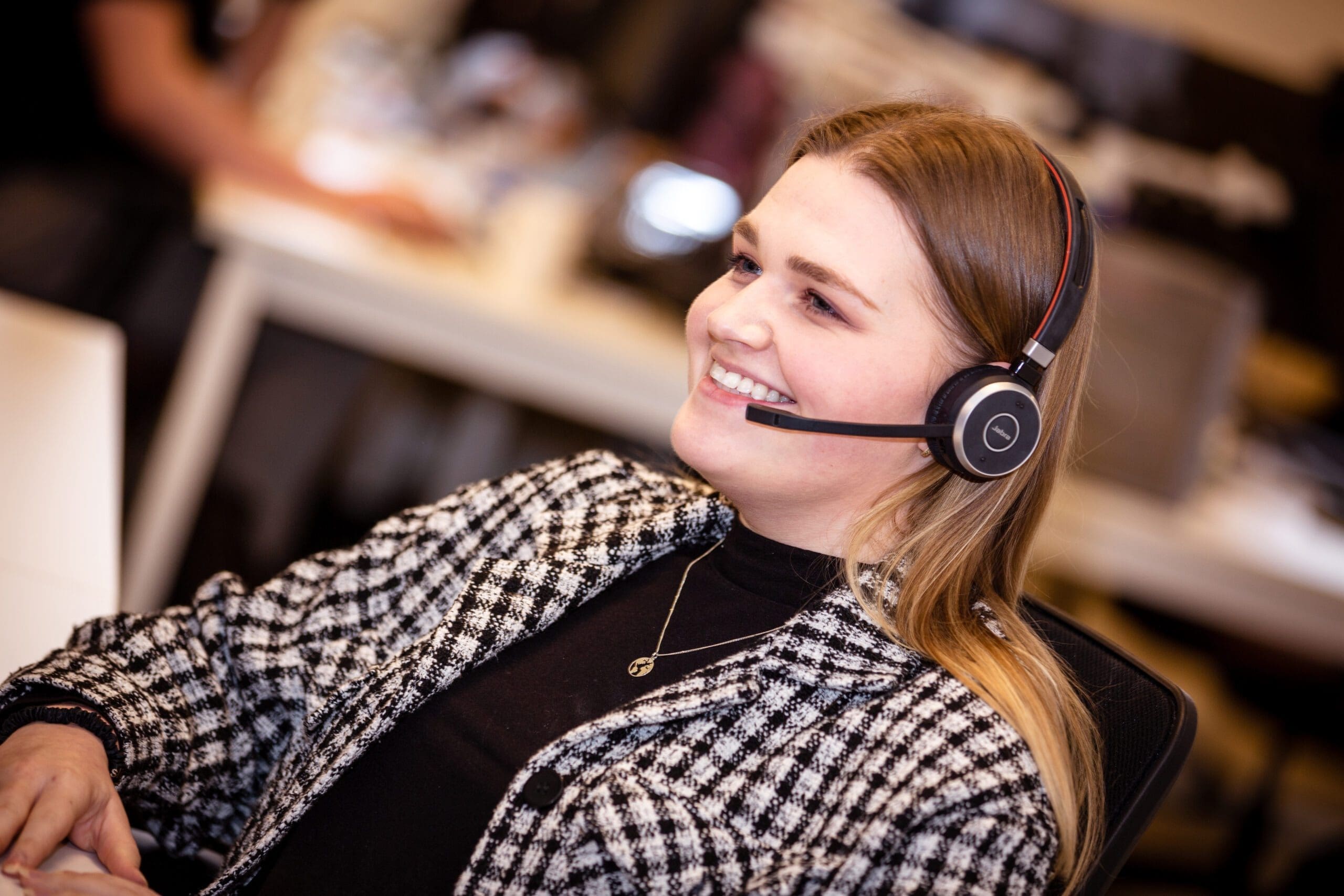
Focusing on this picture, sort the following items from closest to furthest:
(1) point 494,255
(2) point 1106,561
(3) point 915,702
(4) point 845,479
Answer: (3) point 915,702 → (4) point 845,479 → (2) point 1106,561 → (1) point 494,255

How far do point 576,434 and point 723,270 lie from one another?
0.46m

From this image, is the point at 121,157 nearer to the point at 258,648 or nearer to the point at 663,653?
the point at 258,648

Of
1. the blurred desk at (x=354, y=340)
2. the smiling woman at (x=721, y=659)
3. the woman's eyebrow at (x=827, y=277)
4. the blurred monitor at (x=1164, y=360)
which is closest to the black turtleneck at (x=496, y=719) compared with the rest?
the smiling woman at (x=721, y=659)

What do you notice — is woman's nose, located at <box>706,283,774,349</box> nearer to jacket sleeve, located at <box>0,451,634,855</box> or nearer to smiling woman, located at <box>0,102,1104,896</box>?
smiling woman, located at <box>0,102,1104,896</box>

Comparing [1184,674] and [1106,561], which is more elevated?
[1106,561]

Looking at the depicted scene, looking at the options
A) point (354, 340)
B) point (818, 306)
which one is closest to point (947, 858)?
point (818, 306)

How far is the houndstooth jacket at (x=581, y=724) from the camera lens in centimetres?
78

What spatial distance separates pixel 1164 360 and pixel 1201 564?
0.42 m

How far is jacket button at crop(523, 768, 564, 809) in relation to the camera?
833 millimetres

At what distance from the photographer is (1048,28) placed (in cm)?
319

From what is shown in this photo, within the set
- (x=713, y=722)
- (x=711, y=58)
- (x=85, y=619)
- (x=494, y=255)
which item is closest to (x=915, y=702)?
(x=713, y=722)

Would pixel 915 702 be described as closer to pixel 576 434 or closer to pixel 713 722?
pixel 713 722

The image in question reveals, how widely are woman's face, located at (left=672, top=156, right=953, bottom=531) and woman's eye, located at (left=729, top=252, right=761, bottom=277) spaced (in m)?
0.05

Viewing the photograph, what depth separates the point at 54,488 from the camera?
113 centimetres
